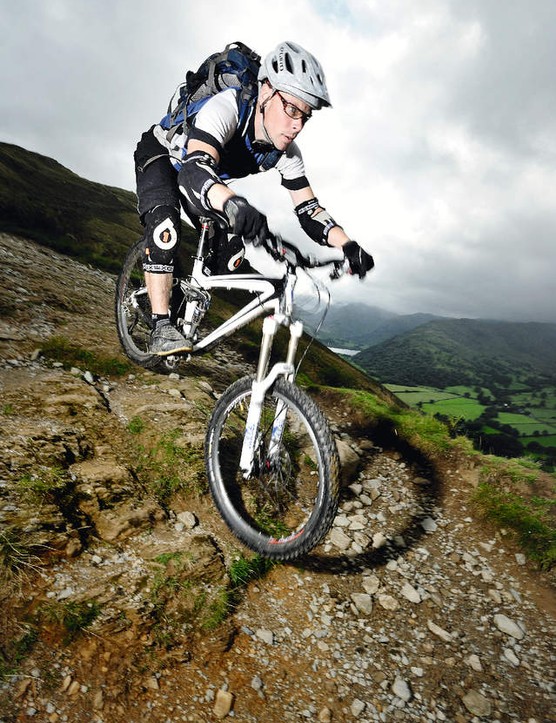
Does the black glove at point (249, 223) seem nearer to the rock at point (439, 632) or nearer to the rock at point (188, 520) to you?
the rock at point (188, 520)

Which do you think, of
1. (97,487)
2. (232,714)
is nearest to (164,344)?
(97,487)

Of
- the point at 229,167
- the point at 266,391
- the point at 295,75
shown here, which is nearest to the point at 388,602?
the point at 266,391

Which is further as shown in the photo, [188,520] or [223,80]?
[223,80]

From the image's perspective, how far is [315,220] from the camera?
5312 mm

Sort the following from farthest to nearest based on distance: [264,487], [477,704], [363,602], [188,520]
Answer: [264,487]
[188,520]
[363,602]
[477,704]

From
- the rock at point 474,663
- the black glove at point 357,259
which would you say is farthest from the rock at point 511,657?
the black glove at point 357,259

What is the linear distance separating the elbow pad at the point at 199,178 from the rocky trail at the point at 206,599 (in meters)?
3.00

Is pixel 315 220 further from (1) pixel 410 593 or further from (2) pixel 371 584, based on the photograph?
(1) pixel 410 593

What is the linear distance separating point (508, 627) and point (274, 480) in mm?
2972

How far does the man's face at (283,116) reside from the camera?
13.8 ft

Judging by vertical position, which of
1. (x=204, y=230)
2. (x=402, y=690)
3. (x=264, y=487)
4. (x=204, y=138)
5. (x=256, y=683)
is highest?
(x=204, y=138)

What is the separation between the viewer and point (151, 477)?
4.45 meters

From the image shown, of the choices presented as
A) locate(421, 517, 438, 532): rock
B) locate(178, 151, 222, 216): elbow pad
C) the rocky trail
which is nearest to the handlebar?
locate(178, 151, 222, 216): elbow pad

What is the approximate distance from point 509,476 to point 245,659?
5.30 meters
